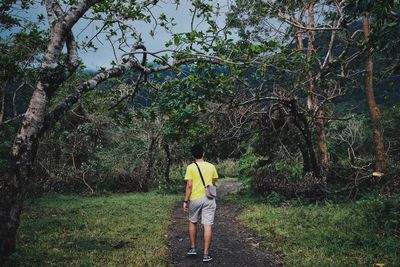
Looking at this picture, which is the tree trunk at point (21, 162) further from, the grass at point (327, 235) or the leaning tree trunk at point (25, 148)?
the grass at point (327, 235)

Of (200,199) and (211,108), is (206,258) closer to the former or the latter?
(200,199)

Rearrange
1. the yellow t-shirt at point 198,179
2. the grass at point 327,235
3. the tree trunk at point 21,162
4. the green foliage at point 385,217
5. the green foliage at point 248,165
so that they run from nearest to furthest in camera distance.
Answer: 1. the tree trunk at point 21,162
2. the grass at point 327,235
3. the yellow t-shirt at point 198,179
4. the green foliage at point 385,217
5. the green foliage at point 248,165

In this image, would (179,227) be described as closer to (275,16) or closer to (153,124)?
(275,16)

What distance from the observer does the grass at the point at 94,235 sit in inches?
259

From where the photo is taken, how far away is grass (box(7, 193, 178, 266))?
21.6ft

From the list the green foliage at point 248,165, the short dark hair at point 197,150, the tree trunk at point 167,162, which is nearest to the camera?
the short dark hair at point 197,150

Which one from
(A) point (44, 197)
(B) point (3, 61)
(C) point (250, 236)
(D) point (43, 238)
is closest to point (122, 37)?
(B) point (3, 61)

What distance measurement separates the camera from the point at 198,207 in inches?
261

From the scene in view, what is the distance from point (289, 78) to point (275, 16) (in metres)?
3.37

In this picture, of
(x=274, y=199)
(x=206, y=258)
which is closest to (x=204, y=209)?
(x=206, y=258)

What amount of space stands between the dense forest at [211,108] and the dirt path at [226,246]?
1771 mm

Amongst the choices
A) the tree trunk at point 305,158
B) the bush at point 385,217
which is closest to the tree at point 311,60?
the tree trunk at point 305,158

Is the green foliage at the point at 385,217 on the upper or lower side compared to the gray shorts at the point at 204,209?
lower

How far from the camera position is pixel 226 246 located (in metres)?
7.89
